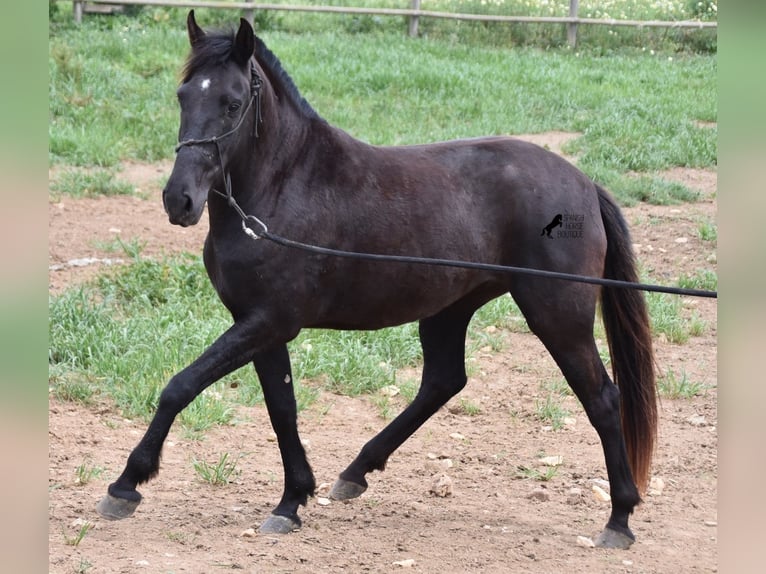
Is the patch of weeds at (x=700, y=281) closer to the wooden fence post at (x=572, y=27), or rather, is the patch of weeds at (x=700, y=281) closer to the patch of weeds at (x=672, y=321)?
the patch of weeds at (x=672, y=321)

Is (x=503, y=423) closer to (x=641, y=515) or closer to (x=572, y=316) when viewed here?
(x=641, y=515)

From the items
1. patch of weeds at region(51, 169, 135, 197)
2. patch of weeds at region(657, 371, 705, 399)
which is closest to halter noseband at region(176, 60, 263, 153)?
patch of weeds at region(657, 371, 705, 399)

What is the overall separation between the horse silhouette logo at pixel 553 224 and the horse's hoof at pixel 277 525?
1586 mm

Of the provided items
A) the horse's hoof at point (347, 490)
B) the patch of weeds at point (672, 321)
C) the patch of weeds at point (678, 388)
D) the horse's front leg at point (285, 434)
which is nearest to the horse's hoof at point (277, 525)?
the horse's front leg at point (285, 434)

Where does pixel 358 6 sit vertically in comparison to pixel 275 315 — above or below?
above

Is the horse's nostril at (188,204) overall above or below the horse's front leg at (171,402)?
above

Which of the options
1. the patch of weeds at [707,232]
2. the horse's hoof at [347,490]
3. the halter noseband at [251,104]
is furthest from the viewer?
the patch of weeds at [707,232]

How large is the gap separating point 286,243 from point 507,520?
1.65m

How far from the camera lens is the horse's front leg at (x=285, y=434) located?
13.3ft

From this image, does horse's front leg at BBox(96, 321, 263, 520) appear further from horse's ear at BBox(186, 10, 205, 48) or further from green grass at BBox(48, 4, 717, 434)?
green grass at BBox(48, 4, 717, 434)

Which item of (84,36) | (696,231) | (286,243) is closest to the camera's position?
(286,243)

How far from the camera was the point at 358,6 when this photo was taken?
16.9m
